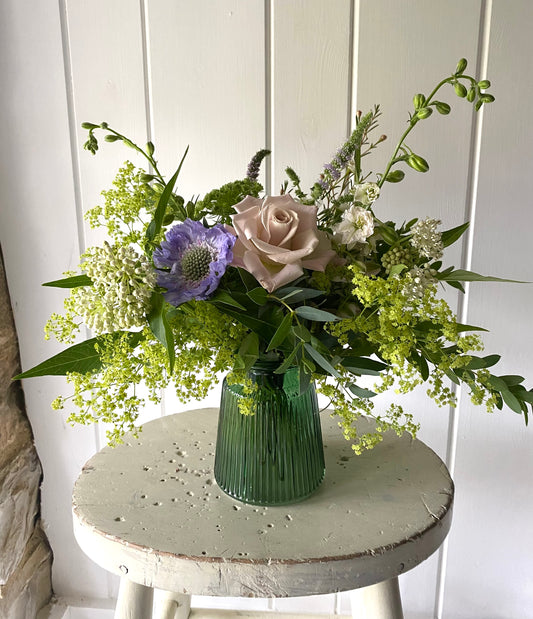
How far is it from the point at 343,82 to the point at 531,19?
267 mm

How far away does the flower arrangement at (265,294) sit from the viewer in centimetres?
56

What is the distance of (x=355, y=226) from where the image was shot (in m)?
0.60

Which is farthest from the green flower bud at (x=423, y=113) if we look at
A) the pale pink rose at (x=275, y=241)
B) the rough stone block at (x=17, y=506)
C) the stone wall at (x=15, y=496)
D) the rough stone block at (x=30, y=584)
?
the rough stone block at (x=30, y=584)

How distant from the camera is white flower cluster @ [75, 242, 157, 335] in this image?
0.55m

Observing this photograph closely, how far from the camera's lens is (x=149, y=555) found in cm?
64

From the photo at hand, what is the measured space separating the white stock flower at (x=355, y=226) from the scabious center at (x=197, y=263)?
5.1 inches

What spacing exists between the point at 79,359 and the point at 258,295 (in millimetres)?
189

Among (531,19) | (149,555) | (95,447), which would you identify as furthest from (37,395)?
(531,19)

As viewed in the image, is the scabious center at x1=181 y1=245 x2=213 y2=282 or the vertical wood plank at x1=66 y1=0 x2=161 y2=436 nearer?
the scabious center at x1=181 y1=245 x2=213 y2=282

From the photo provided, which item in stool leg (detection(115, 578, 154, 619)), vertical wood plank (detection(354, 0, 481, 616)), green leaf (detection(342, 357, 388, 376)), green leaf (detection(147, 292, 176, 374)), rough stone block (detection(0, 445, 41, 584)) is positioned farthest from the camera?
rough stone block (detection(0, 445, 41, 584))

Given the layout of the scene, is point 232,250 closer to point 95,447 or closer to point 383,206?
point 383,206

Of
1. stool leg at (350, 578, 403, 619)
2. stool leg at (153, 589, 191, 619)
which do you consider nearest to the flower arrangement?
stool leg at (350, 578, 403, 619)

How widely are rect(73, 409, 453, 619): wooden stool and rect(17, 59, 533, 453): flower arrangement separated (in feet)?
0.41

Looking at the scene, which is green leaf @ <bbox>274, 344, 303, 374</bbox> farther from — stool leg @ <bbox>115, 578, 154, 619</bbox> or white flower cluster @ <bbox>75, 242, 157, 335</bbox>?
stool leg @ <bbox>115, 578, 154, 619</bbox>
